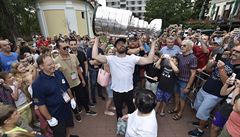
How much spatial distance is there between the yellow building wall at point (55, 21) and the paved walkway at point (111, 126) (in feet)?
57.7

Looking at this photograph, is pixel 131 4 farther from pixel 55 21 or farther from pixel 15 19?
pixel 15 19

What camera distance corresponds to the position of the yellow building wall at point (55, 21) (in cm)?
2002

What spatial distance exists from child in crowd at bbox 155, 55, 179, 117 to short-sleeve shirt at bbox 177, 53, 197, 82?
0.36 ft

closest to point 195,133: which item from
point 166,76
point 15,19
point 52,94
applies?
point 166,76

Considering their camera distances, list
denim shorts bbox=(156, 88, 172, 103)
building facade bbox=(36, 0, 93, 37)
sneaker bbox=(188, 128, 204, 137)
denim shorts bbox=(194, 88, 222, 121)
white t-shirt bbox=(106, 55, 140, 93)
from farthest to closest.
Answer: building facade bbox=(36, 0, 93, 37)
denim shorts bbox=(156, 88, 172, 103)
sneaker bbox=(188, 128, 204, 137)
denim shorts bbox=(194, 88, 222, 121)
white t-shirt bbox=(106, 55, 140, 93)

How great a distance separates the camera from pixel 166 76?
4.21 metres

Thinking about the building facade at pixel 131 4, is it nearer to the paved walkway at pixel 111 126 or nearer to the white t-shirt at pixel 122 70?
the paved walkway at pixel 111 126

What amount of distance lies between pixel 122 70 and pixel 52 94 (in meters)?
1.24

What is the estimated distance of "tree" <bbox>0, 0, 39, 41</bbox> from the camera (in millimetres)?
11680

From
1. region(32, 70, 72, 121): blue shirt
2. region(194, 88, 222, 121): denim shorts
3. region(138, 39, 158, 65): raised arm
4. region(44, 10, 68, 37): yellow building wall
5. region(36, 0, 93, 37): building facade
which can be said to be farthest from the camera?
region(44, 10, 68, 37): yellow building wall

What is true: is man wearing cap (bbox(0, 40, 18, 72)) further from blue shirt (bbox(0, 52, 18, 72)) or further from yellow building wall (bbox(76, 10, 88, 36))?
yellow building wall (bbox(76, 10, 88, 36))

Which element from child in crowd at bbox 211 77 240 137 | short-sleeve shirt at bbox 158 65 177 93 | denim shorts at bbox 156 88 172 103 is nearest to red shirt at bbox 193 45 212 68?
short-sleeve shirt at bbox 158 65 177 93

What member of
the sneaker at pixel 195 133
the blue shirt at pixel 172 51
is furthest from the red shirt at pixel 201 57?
the sneaker at pixel 195 133

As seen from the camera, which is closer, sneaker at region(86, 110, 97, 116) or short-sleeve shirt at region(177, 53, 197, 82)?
short-sleeve shirt at region(177, 53, 197, 82)
